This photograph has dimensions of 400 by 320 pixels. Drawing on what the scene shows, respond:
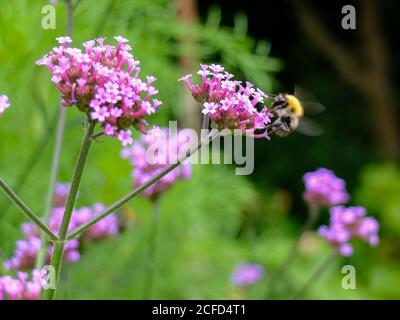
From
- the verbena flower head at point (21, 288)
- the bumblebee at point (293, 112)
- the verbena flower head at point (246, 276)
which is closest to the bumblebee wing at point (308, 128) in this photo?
the bumblebee at point (293, 112)

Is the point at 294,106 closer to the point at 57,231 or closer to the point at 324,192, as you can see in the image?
the point at 324,192

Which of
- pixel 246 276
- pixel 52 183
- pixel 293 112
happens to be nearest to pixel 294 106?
pixel 293 112

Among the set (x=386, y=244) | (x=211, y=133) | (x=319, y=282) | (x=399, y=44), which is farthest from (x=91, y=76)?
(x=399, y=44)

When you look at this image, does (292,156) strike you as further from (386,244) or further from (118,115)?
(118,115)

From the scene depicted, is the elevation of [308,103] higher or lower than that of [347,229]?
higher

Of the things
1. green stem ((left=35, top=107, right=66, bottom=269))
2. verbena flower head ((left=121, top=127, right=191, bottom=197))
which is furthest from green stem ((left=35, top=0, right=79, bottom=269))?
verbena flower head ((left=121, top=127, right=191, bottom=197))

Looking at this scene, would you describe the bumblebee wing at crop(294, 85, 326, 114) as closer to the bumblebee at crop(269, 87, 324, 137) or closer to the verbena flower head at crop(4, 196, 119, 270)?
the bumblebee at crop(269, 87, 324, 137)
